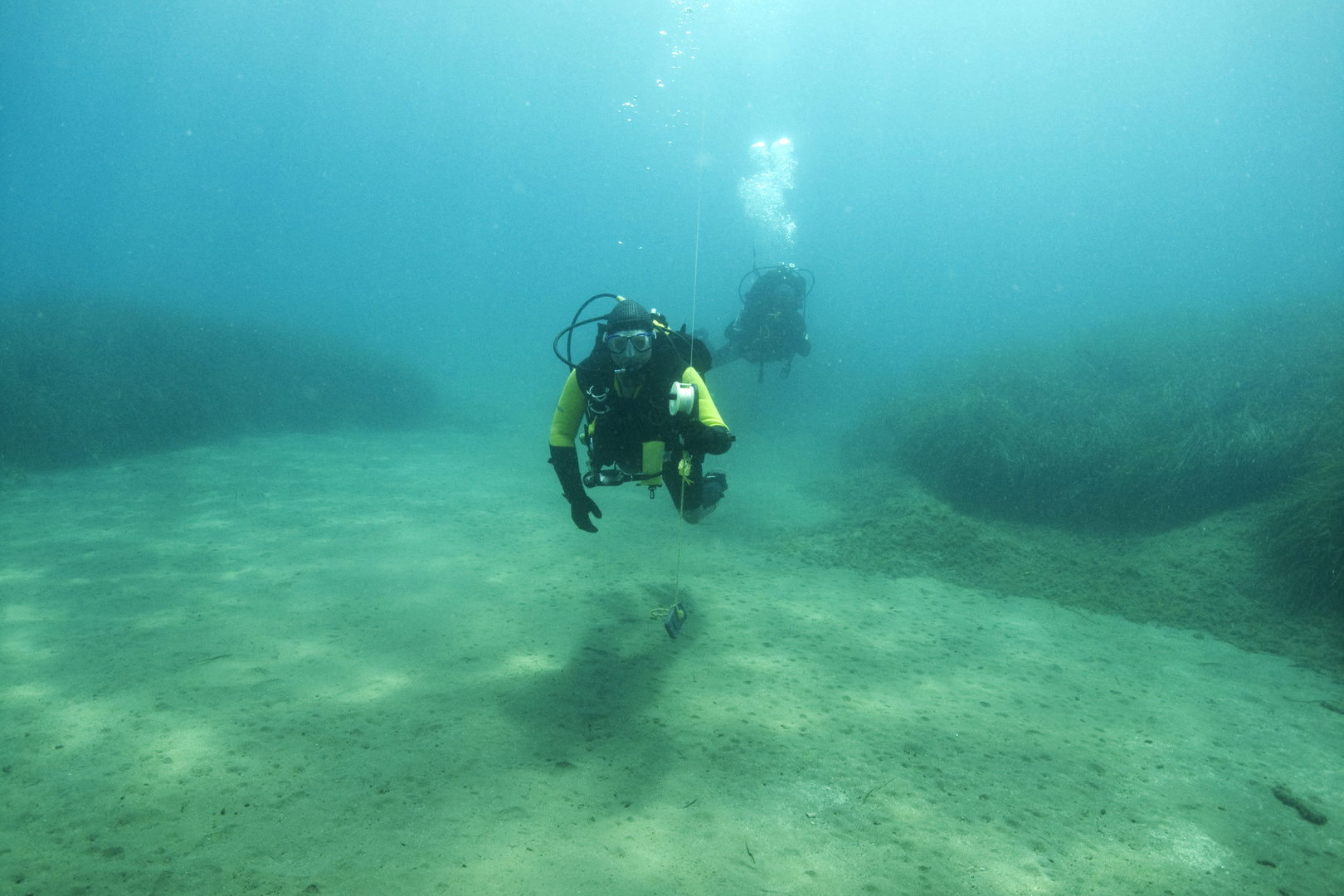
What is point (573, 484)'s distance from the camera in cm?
516

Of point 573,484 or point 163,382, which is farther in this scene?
point 163,382

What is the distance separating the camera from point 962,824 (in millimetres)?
2600

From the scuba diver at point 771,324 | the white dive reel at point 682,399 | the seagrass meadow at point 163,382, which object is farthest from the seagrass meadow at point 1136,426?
the seagrass meadow at point 163,382

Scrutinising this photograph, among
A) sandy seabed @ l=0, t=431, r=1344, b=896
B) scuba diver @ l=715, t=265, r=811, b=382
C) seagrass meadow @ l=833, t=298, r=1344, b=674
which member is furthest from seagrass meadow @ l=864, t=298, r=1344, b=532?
sandy seabed @ l=0, t=431, r=1344, b=896

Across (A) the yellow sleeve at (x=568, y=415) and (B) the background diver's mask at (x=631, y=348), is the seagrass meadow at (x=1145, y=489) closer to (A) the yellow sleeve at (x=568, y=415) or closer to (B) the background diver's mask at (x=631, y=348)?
(A) the yellow sleeve at (x=568, y=415)

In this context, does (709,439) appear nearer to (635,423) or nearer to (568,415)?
(635,423)

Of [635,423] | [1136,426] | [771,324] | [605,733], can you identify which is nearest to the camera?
[605,733]

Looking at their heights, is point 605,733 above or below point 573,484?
below

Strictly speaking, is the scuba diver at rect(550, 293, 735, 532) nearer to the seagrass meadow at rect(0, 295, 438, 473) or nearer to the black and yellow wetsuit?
the black and yellow wetsuit

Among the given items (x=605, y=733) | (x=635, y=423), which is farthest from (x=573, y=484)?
(x=605, y=733)

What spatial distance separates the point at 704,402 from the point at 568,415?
1189 millimetres

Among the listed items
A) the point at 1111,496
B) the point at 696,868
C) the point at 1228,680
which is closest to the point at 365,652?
the point at 696,868

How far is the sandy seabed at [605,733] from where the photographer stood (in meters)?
2.27

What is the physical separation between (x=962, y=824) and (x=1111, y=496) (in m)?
6.97
